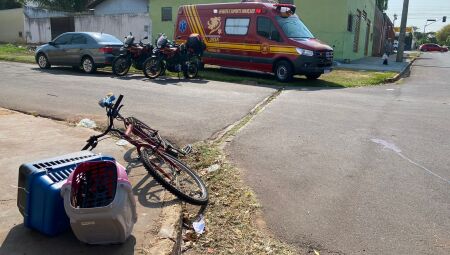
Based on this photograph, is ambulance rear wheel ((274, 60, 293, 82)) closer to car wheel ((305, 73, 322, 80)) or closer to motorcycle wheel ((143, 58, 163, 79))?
car wheel ((305, 73, 322, 80))

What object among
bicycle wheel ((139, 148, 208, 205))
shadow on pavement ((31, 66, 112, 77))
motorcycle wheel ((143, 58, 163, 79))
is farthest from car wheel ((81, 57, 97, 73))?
bicycle wheel ((139, 148, 208, 205))

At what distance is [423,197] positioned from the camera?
4.64m

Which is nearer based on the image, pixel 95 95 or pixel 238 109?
pixel 238 109

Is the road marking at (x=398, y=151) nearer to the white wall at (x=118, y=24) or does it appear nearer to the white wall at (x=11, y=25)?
the white wall at (x=118, y=24)

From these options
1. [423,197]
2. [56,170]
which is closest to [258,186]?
[423,197]

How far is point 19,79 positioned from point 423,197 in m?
12.0

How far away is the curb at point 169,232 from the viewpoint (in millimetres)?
3395

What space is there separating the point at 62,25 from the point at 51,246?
3431 cm

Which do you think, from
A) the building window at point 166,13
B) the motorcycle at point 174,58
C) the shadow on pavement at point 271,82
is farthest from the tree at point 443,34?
the motorcycle at point 174,58

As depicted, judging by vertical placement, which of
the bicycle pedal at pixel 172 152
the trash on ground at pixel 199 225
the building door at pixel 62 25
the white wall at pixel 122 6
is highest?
the white wall at pixel 122 6

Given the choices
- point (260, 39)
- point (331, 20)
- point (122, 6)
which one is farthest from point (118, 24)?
point (260, 39)

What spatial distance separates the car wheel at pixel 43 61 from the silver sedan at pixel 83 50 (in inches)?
2.0

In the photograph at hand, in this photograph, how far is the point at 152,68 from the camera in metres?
14.0

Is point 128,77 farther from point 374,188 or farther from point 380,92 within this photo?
point 374,188
